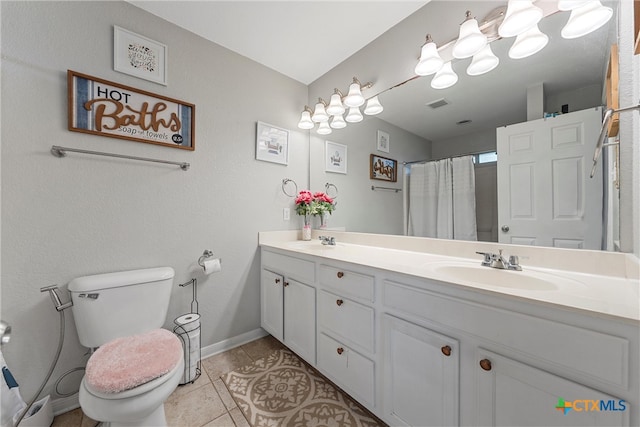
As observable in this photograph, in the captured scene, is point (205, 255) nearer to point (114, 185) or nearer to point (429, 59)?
point (114, 185)

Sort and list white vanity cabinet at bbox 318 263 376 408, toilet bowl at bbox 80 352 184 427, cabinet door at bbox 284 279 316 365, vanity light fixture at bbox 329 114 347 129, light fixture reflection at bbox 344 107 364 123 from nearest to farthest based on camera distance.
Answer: toilet bowl at bbox 80 352 184 427 < white vanity cabinet at bbox 318 263 376 408 < cabinet door at bbox 284 279 316 365 < light fixture reflection at bbox 344 107 364 123 < vanity light fixture at bbox 329 114 347 129

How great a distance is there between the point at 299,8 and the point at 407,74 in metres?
0.81

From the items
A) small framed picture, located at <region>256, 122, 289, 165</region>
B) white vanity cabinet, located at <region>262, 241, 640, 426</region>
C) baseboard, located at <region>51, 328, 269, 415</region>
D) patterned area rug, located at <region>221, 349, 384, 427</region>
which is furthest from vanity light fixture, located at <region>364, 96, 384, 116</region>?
baseboard, located at <region>51, 328, 269, 415</region>

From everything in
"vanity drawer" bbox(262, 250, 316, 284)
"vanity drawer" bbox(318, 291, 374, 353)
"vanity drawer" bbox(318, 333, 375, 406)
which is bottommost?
"vanity drawer" bbox(318, 333, 375, 406)

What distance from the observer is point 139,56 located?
147 cm

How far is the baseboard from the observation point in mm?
1241

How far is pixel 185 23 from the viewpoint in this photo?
A: 159 centimetres

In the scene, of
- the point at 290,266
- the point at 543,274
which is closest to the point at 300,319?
the point at 290,266

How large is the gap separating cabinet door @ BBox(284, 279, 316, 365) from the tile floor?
0.39 metres

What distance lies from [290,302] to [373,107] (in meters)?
1.58

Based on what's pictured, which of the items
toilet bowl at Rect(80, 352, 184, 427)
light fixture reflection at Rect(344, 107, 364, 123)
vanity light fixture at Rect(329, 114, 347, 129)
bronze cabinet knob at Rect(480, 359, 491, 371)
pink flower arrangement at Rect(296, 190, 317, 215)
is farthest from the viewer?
pink flower arrangement at Rect(296, 190, 317, 215)

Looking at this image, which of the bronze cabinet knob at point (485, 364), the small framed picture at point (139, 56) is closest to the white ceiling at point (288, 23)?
the small framed picture at point (139, 56)

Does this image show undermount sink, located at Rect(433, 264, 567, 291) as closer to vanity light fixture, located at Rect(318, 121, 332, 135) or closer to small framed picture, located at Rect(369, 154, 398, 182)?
small framed picture, located at Rect(369, 154, 398, 182)

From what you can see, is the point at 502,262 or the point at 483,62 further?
the point at 483,62
